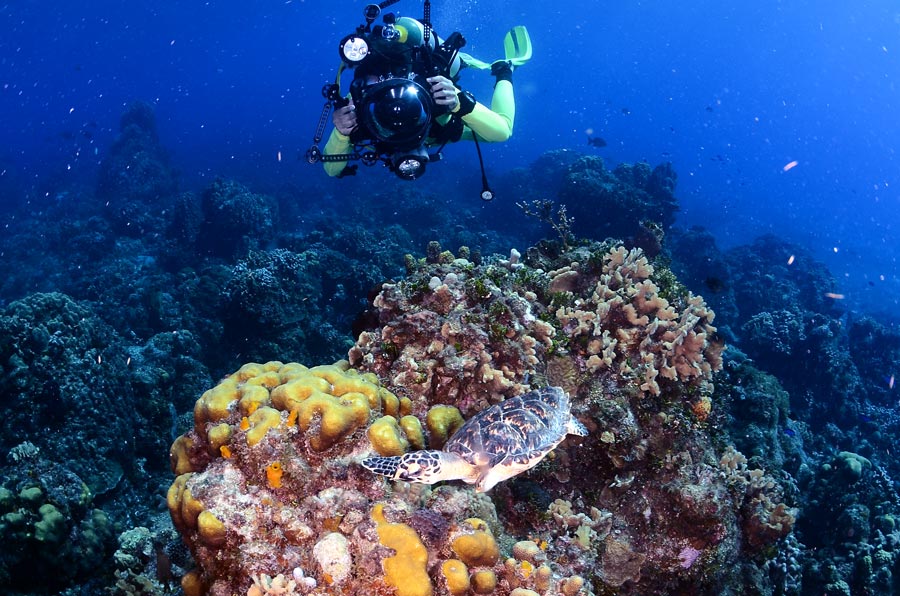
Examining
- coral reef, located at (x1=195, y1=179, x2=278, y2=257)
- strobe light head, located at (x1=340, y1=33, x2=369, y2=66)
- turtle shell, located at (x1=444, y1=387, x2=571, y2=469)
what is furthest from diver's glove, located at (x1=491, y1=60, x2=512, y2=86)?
coral reef, located at (x1=195, y1=179, x2=278, y2=257)

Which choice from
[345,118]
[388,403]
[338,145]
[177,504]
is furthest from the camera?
[338,145]

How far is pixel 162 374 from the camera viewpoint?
855cm

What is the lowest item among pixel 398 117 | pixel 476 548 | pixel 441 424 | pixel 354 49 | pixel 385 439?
pixel 476 548

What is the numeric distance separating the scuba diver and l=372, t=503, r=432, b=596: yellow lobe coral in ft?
11.8

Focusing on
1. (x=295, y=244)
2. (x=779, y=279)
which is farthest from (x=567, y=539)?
(x=779, y=279)

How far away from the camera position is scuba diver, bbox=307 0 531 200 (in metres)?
4.52

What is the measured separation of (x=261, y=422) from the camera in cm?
295

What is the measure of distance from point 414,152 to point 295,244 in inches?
487

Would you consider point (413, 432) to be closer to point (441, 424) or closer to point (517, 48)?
point (441, 424)

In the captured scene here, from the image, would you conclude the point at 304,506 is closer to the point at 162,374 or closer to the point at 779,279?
the point at 162,374

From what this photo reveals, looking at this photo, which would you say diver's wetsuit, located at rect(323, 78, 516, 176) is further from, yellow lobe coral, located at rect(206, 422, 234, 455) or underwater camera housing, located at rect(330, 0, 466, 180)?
yellow lobe coral, located at rect(206, 422, 234, 455)

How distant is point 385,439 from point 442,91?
363 cm

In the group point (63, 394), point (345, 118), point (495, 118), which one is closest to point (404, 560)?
point (345, 118)

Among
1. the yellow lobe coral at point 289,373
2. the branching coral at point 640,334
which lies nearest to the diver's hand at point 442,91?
the branching coral at point 640,334
